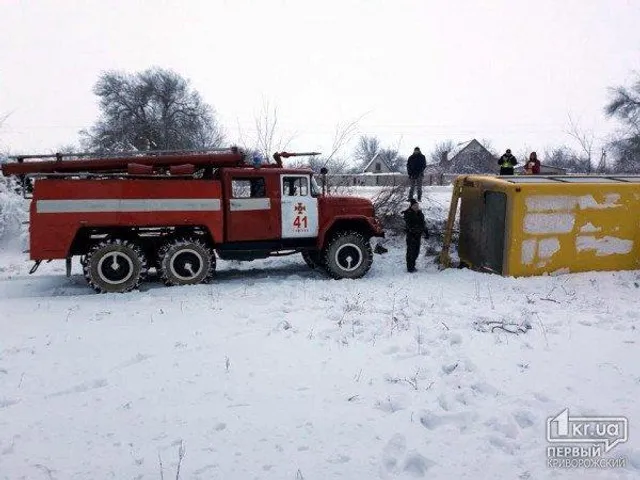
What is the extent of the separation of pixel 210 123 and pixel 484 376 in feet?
123

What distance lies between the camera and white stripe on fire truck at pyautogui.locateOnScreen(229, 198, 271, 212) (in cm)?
891

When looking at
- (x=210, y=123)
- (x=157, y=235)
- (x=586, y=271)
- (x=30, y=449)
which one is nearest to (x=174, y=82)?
(x=210, y=123)

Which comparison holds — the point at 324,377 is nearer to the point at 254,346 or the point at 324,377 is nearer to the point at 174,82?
the point at 254,346

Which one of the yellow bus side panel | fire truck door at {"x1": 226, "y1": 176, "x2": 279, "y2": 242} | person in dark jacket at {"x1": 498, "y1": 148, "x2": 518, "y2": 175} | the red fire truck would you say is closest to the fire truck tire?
the red fire truck

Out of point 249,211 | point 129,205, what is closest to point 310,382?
point 249,211

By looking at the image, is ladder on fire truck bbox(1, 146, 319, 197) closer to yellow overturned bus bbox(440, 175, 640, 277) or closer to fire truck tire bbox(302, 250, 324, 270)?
fire truck tire bbox(302, 250, 324, 270)

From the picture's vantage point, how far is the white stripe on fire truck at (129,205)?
313 inches

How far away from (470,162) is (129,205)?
3889 centimetres

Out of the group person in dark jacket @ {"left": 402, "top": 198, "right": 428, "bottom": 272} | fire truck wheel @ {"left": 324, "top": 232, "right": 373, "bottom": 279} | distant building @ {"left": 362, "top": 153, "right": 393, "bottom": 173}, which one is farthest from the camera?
distant building @ {"left": 362, "top": 153, "right": 393, "bottom": 173}

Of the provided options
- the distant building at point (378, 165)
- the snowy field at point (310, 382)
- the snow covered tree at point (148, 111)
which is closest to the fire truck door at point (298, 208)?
the snowy field at point (310, 382)

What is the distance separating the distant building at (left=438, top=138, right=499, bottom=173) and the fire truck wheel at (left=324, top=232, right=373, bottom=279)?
3120 centimetres

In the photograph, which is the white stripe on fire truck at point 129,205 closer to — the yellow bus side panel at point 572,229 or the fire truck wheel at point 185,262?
the fire truck wheel at point 185,262

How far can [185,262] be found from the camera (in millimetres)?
8633

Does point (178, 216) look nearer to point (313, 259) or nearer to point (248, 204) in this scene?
point (248, 204)
